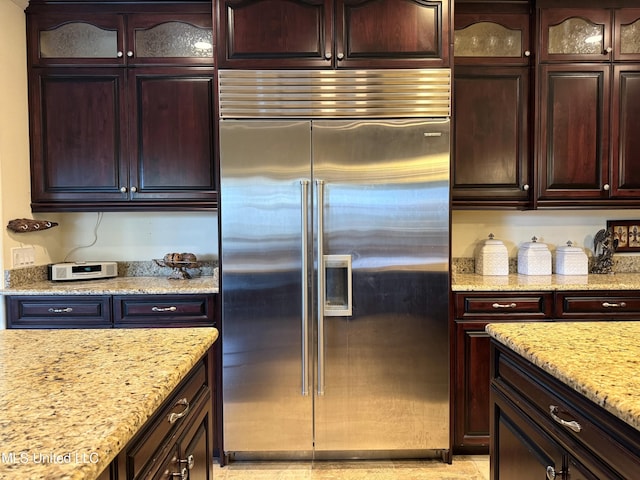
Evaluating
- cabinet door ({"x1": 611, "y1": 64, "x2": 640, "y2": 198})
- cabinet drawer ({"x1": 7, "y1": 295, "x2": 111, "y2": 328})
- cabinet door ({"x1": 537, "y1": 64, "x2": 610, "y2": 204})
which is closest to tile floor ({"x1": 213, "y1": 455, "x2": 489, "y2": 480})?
cabinet drawer ({"x1": 7, "y1": 295, "x2": 111, "y2": 328})

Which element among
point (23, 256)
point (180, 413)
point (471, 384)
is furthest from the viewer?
point (23, 256)

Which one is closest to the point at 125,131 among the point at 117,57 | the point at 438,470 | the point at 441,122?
the point at 117,57

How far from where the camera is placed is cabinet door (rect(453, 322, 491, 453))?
2326mm

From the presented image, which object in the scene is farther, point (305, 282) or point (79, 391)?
point (305, 282)

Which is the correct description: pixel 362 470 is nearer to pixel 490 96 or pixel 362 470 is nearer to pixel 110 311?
pixel 110 311

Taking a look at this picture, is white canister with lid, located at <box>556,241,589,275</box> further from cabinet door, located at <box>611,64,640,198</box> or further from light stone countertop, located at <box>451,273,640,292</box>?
cabinet door, located at <box>611,64,640,198</box>

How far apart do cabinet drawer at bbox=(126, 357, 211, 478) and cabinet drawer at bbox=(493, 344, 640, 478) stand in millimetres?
955

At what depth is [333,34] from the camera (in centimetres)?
228

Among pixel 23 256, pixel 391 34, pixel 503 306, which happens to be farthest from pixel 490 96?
pixel 23 256

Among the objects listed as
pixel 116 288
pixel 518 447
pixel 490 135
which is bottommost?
pixel 518 447

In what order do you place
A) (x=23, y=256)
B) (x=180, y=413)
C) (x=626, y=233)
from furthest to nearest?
1. (x=626, y=233)
2. (x=23, y=256)
3. (x=180, y=413)

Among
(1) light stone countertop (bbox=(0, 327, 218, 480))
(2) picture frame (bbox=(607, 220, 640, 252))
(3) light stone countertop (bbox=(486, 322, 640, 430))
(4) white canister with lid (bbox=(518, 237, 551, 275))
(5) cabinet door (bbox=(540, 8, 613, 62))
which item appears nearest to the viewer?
(1) light stone countertop (bbox=(0, 327, 218, 480))

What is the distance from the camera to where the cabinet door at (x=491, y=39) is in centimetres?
252

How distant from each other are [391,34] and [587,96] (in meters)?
1.22
